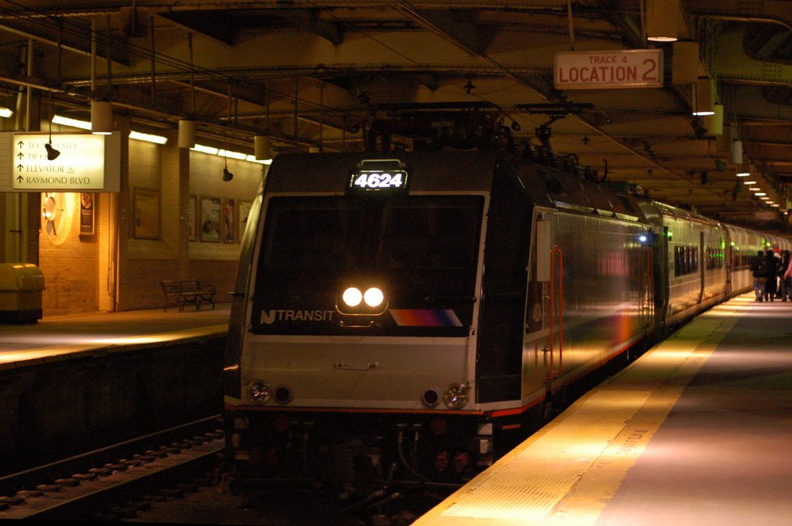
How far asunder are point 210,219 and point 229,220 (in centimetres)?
148

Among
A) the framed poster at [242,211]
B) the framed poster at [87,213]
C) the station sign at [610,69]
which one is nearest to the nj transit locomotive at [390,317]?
the station sign at [610,69]

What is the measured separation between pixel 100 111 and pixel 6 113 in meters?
6.95

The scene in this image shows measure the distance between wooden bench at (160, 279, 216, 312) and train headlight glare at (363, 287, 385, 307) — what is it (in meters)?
21.1

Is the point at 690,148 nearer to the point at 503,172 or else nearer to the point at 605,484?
the point at 503,172

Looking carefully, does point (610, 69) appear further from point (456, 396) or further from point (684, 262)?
point (684, 262)

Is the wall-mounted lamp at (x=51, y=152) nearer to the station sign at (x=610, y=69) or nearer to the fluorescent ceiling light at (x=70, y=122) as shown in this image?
the fluorescent ceiling light at (x=70, y=122)

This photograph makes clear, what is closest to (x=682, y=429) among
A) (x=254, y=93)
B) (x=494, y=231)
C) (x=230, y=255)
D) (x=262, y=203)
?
(x=494, y=231)

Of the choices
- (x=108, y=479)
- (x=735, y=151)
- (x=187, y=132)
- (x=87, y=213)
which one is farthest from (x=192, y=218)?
(x=108, y=479)

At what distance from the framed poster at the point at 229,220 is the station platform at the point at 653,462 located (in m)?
22.3

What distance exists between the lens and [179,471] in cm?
1375

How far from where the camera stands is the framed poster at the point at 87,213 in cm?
2883

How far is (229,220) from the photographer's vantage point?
3738 centimetres

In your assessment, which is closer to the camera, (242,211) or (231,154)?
(231,154)

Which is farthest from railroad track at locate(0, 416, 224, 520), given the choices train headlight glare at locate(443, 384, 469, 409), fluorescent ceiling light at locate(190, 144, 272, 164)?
fluorescent ceiling light at locate(190, 144, 272, 164)
